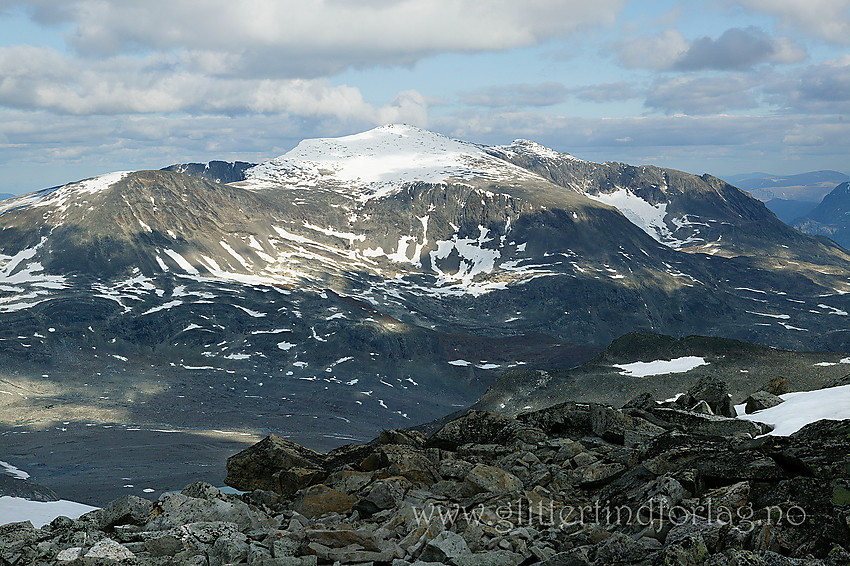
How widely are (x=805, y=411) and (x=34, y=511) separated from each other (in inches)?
1797

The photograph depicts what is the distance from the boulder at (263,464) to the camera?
28.9 m

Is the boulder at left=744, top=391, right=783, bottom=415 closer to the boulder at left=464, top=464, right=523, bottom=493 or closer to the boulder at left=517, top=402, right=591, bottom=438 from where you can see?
the boulder at left=517, top=402, right=591, bottom=438

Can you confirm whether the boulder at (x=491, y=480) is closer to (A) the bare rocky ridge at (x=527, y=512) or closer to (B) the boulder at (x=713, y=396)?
(A) the bare rocky ridge at (x=527, y=512)

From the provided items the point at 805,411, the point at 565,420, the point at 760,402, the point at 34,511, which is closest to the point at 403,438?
the point at 565,420

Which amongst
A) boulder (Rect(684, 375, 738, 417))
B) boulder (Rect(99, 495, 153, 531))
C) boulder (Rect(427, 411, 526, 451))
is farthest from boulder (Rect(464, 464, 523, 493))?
boulder (Rect(684, 375, 738, 417))

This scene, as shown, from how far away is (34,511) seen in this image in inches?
1774

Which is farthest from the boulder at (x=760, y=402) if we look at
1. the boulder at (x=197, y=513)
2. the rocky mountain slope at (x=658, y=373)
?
the rocky mountain slope at (x=658, y=373)

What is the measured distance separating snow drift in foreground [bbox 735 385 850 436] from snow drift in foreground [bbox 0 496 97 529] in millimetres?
39678

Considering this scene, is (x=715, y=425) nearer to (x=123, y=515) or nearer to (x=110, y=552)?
(x=123, y=515)

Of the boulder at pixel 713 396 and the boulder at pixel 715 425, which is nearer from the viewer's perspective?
the boulder at pixel 715 425

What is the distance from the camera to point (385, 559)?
1560 cm

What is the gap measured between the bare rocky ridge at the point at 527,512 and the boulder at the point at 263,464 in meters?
1.99

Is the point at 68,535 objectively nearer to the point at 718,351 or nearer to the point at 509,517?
the point at 509,517

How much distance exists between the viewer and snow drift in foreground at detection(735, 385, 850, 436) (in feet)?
75.6
